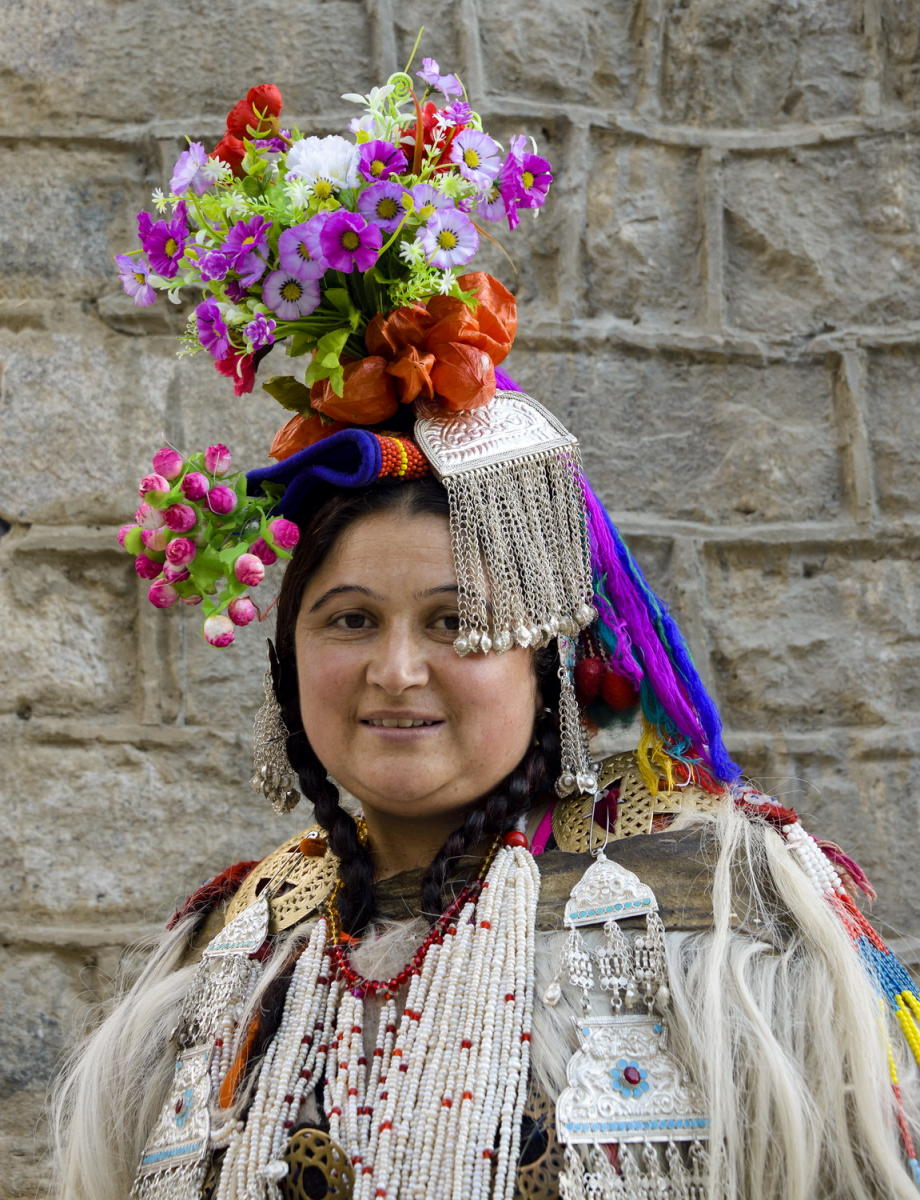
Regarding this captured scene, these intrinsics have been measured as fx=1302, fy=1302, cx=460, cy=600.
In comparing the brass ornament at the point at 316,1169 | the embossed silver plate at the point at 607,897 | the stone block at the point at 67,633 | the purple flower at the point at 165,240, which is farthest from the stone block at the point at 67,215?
the brass ornament at the point at 316,1169

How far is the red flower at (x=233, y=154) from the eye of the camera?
1755 mm

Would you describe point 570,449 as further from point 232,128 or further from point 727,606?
point 727,606

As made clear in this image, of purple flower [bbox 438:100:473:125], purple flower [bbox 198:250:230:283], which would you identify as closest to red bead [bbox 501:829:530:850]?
purple flower [bbox 198:250:230:283]

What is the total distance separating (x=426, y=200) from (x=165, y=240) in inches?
15.1

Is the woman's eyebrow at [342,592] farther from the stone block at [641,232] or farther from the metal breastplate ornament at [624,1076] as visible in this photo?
the stone block at [641,232]

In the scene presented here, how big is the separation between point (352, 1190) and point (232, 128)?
1.38 metres

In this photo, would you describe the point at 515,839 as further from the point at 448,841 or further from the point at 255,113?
the point at 255,113

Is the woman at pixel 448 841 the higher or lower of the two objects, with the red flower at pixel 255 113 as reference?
lower

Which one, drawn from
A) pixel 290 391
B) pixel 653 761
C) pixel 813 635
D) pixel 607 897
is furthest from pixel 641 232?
pixel 607 897

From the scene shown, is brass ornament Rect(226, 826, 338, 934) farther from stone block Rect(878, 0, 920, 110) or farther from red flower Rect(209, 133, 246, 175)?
stone block Rect(878, 0, 920, 110)

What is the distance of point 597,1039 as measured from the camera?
151 cm

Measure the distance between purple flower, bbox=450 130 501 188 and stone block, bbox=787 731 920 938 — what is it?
4.38 ft

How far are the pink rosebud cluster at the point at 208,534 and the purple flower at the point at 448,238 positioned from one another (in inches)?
15.2

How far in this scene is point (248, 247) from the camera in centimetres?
170
